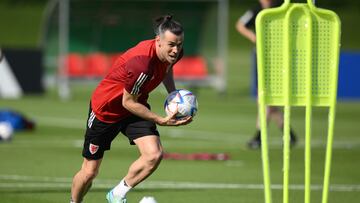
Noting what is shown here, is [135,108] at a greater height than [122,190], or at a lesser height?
greater

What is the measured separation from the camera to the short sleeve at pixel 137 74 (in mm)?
10281

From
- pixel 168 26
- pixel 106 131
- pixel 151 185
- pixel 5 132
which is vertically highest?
pixel 168 26

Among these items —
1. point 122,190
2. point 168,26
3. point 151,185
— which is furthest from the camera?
point 151,185

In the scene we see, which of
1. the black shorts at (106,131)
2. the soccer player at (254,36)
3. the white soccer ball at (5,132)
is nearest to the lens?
the black shorts at (106,131)

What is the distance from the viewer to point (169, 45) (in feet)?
34.0

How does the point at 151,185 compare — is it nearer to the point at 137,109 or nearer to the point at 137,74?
the point at 137,109

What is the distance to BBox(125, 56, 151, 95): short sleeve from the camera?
1028 cm

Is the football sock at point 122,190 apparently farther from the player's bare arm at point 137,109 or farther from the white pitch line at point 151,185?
the white pitch line at point 151,185

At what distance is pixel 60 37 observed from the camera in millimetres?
33875

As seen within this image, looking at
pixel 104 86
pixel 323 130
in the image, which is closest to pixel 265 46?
pixel 104 86

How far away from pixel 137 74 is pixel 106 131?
922mm

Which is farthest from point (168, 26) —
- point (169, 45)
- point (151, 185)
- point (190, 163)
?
point (190, 163)

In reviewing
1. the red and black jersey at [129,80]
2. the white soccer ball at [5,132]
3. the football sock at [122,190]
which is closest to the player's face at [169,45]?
the red and black jersey at [129,80]

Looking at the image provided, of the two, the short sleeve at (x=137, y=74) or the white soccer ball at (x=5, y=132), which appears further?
the white soccer ball at (x=5, y=132)
